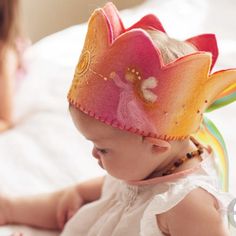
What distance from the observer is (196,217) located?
2.15 ft

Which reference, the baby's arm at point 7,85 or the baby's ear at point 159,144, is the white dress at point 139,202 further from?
the baby's arm at point 7,85

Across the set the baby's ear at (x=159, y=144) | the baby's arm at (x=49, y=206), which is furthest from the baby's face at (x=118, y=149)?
the baby's arm at (x=49, y=206)

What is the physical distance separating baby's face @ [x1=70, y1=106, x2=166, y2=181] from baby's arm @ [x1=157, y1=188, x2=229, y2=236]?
67 mm

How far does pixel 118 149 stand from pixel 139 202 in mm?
112

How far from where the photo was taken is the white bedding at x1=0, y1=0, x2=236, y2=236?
0.99m

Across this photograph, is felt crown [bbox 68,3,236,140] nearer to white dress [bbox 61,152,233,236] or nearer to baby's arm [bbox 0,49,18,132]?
white dress [bbox 61,152,233,236]

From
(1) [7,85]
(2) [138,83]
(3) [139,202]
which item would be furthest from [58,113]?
(2) [138,83]

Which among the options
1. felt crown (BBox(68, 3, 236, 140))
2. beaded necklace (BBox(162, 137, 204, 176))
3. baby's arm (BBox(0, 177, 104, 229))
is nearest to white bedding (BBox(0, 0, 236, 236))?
baby's arm (BBox(0, 177, 104, 229))

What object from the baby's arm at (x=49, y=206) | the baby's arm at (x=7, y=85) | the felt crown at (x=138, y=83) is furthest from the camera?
the baby's arm at (x=7, y=85)

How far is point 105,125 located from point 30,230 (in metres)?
0.32

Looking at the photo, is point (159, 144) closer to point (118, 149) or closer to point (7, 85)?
point (118, 149)

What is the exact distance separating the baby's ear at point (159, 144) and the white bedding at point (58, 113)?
0.28 metres

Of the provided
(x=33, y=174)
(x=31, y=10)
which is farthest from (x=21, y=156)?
(x=31, y=10)

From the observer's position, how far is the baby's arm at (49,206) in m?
0.90
